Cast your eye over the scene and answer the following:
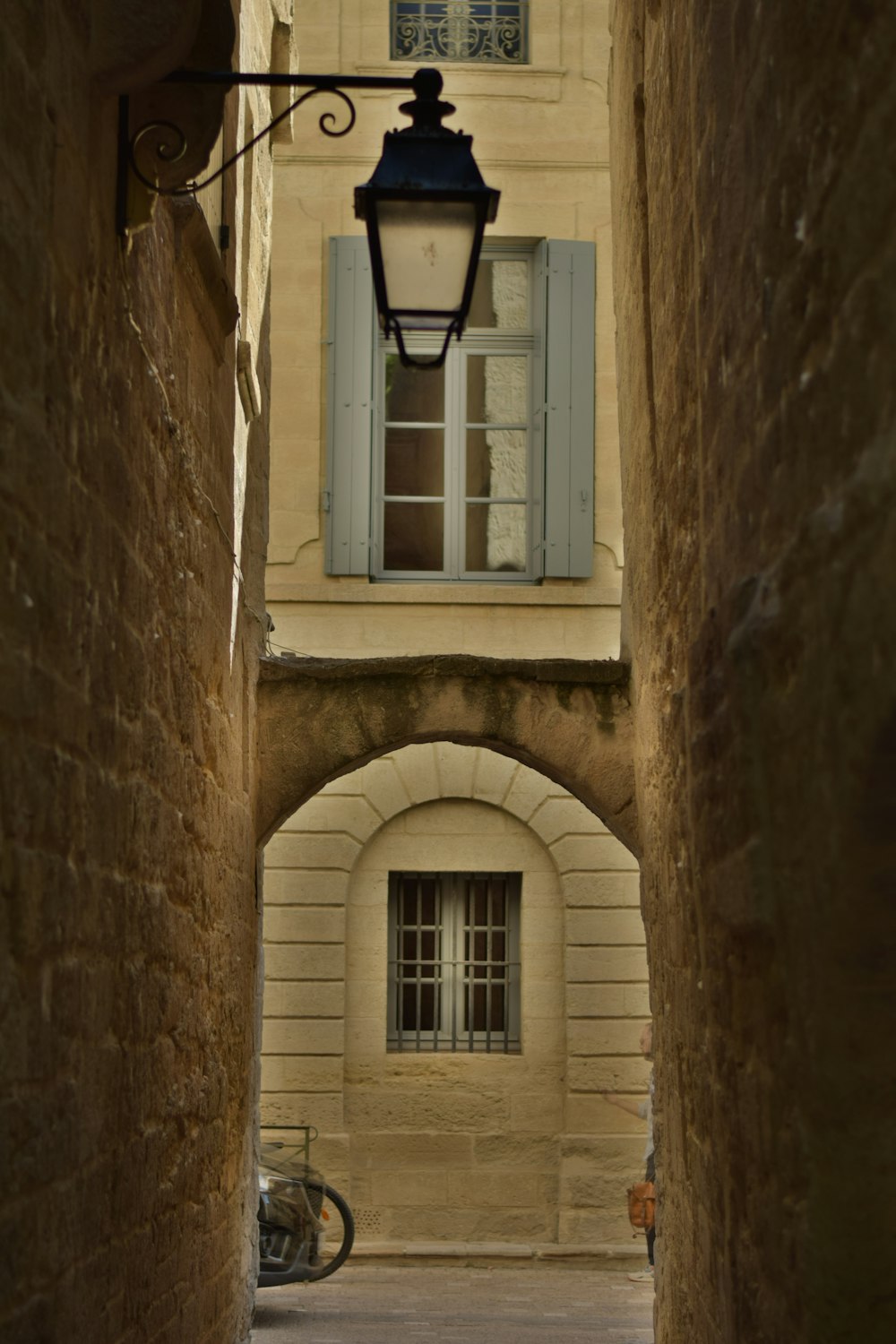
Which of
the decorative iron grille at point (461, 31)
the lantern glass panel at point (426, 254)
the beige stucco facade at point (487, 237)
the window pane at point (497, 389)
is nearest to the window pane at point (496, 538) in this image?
the beige stucco facade at point (487, 237)

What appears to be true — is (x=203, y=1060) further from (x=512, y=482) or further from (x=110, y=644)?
(x=512, y=482)

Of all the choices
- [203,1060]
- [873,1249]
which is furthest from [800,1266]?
[203,1060]

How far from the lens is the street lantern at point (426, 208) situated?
4398 mm

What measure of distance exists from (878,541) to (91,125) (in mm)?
2002

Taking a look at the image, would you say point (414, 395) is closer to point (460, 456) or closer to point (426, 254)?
point (460, 456)

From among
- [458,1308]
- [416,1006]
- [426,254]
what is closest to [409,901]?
[416,1006]

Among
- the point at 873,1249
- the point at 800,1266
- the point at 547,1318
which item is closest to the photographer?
the point at 873,1249

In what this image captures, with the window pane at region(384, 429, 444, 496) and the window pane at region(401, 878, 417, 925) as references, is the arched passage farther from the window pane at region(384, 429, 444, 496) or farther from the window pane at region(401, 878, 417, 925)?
the window pane at region(384, 429, 444, 496)

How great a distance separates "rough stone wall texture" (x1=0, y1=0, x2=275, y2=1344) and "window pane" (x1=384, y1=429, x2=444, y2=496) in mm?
5959

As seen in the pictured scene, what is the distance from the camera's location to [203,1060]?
18.3 ft

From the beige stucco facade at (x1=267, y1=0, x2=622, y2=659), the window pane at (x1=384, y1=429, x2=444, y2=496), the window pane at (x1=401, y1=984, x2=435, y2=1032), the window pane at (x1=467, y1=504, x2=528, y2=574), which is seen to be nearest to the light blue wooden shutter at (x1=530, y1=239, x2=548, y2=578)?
the window pane at (x1=467, y1=504, x2=528, y2=574)

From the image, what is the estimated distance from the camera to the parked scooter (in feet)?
28.3

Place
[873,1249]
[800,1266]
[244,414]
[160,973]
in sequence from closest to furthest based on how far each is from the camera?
1. [873,1249]
2. [800,1266]
3. [160,973]
4. [244,414]

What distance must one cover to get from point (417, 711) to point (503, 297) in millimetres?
5805
